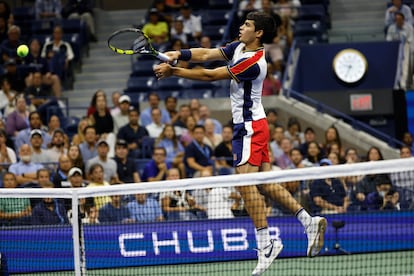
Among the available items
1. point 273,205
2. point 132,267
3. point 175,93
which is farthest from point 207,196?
point 175,93

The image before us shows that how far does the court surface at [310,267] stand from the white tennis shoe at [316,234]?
40.5 inches

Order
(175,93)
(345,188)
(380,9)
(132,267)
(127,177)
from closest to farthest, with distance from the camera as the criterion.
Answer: (132,267) < (345,188) < (127,177) < (175,93) < (380,9)

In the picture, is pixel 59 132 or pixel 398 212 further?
pixel 59 132

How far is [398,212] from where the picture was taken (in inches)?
517

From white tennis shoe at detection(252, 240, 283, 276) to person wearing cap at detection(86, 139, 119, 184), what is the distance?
5757mm

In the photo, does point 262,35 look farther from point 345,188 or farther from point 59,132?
point 59,132

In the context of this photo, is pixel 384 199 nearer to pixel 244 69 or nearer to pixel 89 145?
pixel 244 69

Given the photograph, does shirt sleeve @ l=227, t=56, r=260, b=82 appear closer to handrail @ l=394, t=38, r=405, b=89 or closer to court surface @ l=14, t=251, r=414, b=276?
court surface @ l=14, t=251, r=414, b=276

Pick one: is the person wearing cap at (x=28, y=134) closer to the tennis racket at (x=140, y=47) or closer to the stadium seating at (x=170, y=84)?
the stadium seating at (x=170, y=84)

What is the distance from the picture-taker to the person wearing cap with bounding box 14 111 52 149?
1733cm

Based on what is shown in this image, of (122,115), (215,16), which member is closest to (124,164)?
(122,115)

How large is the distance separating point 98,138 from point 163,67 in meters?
7.41

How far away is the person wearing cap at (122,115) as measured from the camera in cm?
1832

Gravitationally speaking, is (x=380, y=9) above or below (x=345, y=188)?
above
